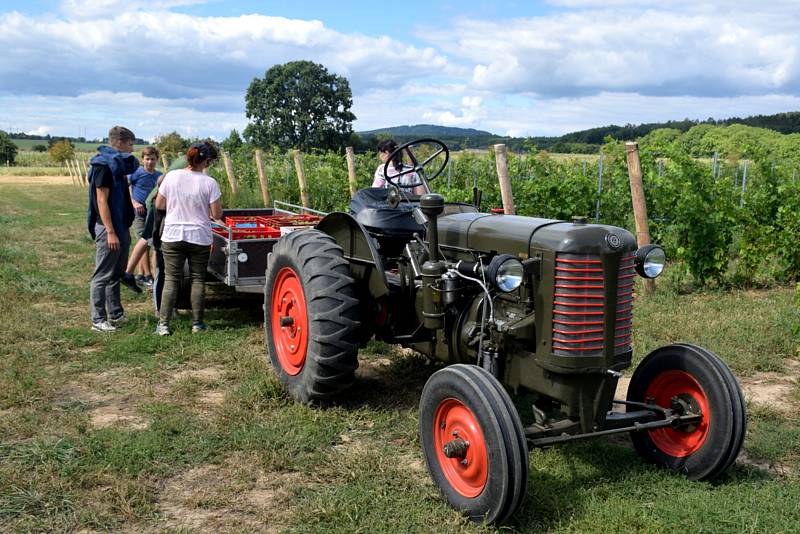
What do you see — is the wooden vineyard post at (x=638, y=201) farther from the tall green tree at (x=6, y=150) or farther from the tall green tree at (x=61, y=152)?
the tall green tree at (x=6, y=150)

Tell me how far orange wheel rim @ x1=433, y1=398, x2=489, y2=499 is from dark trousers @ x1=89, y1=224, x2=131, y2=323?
13.8 ft

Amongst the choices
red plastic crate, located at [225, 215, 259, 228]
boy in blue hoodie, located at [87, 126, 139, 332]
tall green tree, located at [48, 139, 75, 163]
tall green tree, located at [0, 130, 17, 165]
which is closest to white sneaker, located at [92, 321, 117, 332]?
boy in blue hoodie, located at [87, 126, 139, 332]

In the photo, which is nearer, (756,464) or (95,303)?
(756,464)

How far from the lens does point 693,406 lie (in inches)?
141

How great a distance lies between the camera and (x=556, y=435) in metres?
3.36

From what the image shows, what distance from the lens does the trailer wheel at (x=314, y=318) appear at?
14.0 ft

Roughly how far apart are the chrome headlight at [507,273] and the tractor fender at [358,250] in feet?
3.84

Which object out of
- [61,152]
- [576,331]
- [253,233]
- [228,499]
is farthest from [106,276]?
[61,152]

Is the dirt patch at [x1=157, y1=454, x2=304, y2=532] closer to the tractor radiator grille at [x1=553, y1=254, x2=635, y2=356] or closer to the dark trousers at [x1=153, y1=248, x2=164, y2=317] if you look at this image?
the tractor radiator grille at [x1=553, y1=254, x2=635, y2=356]

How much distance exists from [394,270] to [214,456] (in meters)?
A: 1.64

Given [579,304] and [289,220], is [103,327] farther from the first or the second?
[579,304]

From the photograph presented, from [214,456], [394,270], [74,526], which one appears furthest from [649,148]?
[74,526]

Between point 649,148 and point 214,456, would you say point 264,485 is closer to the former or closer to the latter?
point 214,456

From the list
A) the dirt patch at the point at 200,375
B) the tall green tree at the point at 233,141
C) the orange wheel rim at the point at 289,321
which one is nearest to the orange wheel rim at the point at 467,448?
the orange wheel rim at the point at 289,321
